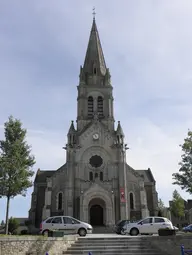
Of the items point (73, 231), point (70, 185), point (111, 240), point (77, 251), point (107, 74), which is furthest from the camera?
point (107, 74)

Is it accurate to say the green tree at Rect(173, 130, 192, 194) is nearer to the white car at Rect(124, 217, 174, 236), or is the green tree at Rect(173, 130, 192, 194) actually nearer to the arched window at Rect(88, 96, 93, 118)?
the white car at Rect(124, 217, 174, 236)

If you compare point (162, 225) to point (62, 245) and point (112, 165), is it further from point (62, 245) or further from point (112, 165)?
point (112, 165)

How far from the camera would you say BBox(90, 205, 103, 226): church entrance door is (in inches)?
1447

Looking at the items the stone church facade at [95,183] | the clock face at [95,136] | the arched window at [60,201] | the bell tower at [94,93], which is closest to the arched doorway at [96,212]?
the stone church facade at [95,183]

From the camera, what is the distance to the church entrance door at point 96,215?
36.8m

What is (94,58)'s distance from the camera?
5181cm

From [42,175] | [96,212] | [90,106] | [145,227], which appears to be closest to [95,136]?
[90,106]

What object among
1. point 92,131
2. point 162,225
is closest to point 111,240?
point 162,225

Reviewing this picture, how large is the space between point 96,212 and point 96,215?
38 centimetres

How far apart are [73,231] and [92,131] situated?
73.2ft

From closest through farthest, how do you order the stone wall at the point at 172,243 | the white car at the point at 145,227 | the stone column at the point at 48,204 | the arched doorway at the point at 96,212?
the stone wall at the point at 172,243, the white car at the point at 145,227, the stone column at the point at 48,204, the arched doorway at the point at 96,212

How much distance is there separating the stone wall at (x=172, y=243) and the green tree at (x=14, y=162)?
11809mm

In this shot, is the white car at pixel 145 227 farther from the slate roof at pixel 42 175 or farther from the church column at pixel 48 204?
the slate roof at pixel 42 175

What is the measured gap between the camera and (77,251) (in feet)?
50.8
